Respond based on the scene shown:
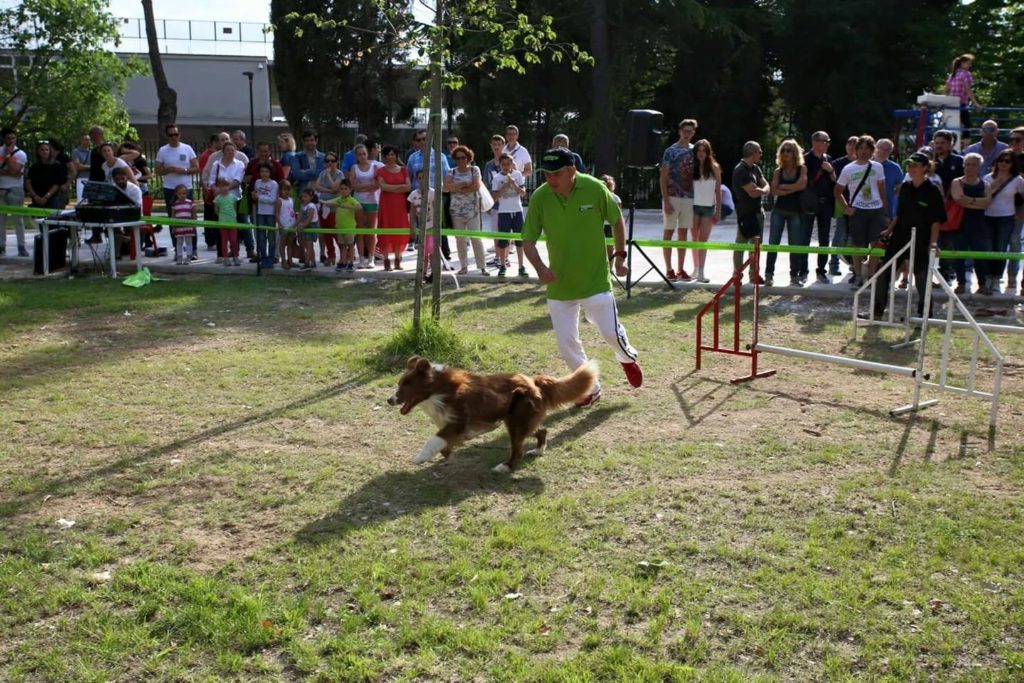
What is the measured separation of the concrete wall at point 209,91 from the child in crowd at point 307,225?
3503 cm

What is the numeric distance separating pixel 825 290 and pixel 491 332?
5.18 meters

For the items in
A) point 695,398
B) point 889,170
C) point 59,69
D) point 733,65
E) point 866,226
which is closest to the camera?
point 695,398

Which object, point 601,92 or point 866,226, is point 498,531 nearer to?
point 866,226

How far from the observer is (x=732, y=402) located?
8.02 meters

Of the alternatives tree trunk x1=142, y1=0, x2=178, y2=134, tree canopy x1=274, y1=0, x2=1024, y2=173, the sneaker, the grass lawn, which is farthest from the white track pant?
tree trunk x1=142, y1=0, x2=178, y2=134

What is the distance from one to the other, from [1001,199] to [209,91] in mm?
42405

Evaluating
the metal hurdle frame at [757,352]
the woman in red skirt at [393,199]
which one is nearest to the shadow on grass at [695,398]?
the metal hurdle frame at [757,352]

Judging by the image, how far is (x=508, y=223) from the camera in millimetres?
14664

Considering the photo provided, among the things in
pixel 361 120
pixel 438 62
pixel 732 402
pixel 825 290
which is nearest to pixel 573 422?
pixel 732 402

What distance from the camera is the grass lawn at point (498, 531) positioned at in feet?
13.6

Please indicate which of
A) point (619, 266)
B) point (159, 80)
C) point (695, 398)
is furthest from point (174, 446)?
point (159, 80)

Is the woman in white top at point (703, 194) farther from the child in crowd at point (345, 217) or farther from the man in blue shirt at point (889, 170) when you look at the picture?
the child in crowd at point (345, 217)

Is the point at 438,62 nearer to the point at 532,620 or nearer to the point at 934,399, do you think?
the point at 934,399

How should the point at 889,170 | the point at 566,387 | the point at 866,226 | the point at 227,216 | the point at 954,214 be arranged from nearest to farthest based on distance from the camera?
the point at 566,387 → the point at 954,214 → the point at 866,226 → the point at 889,170 → the point at 227,216
